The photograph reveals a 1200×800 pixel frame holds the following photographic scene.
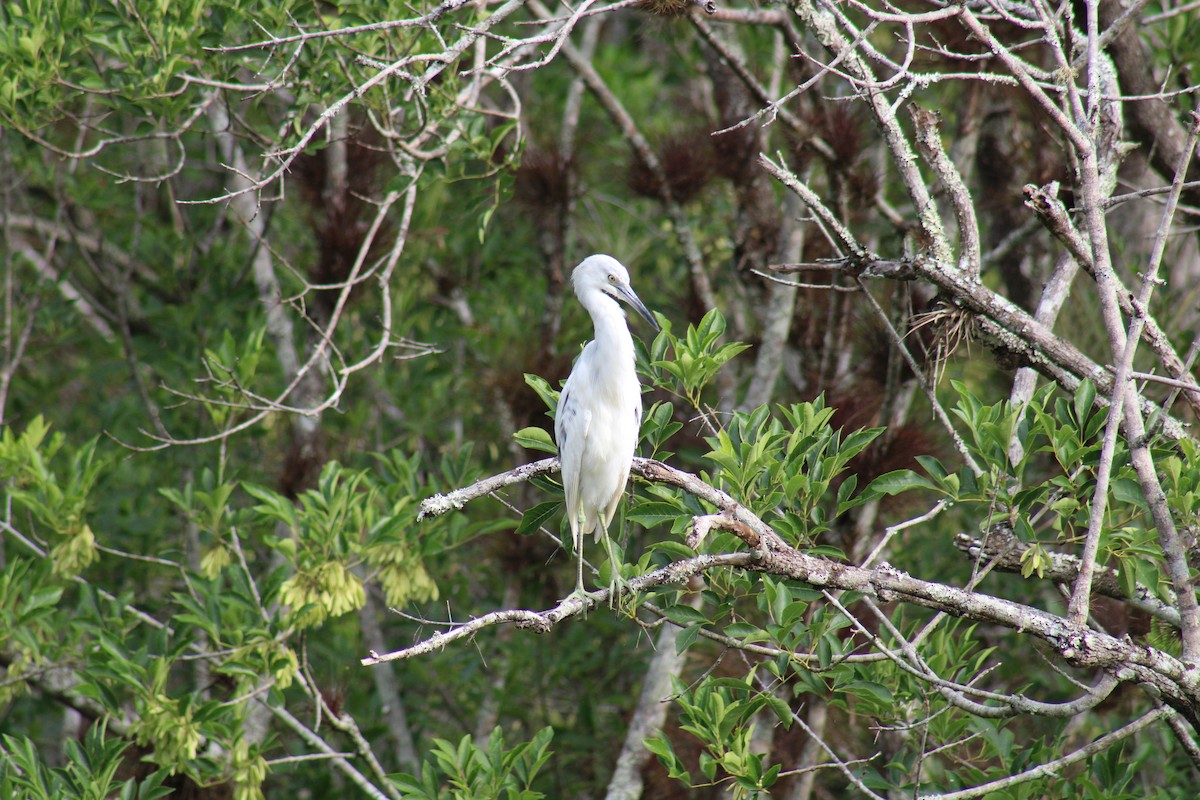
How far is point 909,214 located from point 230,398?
364 centimetres

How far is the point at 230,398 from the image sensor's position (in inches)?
172

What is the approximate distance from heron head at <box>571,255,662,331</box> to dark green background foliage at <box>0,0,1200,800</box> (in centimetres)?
38

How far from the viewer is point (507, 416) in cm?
501

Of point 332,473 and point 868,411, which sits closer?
point 332,473

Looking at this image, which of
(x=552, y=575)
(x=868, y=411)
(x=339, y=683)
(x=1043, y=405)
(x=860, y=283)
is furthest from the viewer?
(x=552, y=575)

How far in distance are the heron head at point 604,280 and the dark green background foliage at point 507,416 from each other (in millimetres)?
382

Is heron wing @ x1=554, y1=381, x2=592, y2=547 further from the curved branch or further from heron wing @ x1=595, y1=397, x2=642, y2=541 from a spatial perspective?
the curved branch

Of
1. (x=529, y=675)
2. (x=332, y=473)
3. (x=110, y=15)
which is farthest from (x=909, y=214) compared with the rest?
(x=110, y=15)

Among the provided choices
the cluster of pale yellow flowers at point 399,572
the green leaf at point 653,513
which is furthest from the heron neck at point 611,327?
the cluster of pale yellow flowers at point 399,572

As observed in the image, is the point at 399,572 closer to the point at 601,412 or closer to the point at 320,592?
the point at 320,592

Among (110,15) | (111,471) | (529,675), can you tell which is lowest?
(529,675)

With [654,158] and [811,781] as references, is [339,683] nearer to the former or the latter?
[811,781]

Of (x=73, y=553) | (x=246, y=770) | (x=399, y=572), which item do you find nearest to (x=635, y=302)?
(x=399, y=572)

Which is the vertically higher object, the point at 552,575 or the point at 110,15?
the point at 110,15
